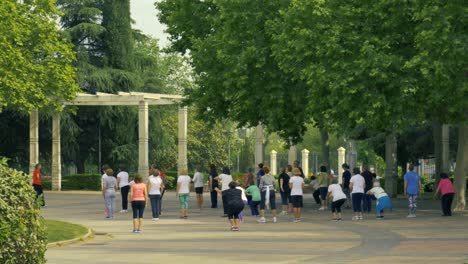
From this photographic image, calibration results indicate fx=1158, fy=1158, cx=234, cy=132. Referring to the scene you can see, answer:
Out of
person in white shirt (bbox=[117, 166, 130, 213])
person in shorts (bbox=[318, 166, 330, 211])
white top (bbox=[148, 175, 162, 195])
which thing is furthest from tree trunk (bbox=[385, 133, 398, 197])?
white top (bbox=[148, 175, 162, 195])

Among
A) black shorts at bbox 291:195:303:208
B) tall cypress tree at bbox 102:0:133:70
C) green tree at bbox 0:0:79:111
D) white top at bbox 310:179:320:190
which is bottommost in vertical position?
black shorts at bbox 291:195:303:208

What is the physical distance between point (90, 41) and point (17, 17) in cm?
2336

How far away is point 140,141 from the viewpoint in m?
66.8

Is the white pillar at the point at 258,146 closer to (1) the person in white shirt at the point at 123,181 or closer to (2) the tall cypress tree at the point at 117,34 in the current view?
(2) the tall cypress tree at the point at 117,34

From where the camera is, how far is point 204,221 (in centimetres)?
3619

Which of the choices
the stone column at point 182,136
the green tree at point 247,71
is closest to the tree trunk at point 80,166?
the stone column at point 182,136

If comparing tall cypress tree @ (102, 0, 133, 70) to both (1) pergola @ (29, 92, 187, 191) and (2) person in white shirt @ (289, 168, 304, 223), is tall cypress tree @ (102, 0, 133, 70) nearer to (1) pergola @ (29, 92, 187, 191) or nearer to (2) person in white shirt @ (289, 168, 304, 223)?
(1) pergola @ (29, 92, 187, 191)

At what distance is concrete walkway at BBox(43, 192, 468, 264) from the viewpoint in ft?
71.7

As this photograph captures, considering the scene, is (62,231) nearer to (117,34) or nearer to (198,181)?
(198,181)

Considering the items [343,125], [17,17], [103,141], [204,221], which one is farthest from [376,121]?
[103,141]

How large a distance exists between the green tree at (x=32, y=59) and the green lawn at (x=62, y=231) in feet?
75.3

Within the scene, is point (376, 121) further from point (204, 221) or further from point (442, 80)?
point (204, 221)

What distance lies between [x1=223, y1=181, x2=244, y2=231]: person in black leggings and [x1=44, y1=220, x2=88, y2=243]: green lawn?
382 centimetres

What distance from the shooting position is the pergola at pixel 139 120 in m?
63.8
